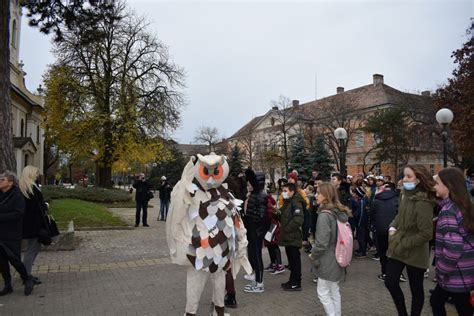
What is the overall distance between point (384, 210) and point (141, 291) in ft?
14.7

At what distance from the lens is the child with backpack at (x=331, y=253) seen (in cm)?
436

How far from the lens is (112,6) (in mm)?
9633

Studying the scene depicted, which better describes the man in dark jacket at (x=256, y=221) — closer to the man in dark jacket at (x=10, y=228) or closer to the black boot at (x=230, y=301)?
the black boot at (x=230, y=301)

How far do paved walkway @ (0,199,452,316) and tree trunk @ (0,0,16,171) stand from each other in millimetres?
2371

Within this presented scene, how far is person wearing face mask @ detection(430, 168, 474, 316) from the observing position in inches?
138

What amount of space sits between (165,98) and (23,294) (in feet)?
83.6

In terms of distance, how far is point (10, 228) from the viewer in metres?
5.74

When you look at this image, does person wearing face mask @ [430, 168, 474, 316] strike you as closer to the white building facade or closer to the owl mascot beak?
the owl mascot beak

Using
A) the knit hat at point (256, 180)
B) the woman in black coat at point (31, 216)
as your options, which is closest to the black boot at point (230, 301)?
the knit hat at point (256, 180)

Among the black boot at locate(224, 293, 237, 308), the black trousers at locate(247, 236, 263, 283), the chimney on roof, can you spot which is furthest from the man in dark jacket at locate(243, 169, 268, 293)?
the chimney on roof

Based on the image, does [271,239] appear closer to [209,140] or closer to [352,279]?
[352,279]

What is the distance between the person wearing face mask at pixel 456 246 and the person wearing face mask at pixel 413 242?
0.48 meters

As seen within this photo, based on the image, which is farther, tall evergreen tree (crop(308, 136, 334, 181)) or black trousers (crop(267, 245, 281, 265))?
tall evergreen tree (crop(308, 136, 334, 181))

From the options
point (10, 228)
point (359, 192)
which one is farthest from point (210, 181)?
point (359, 192)
